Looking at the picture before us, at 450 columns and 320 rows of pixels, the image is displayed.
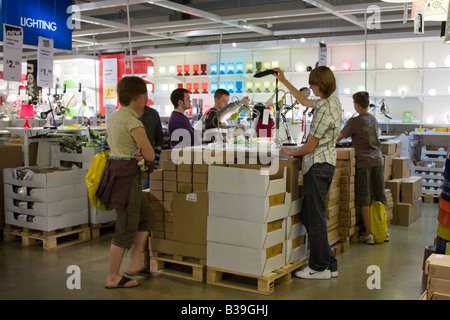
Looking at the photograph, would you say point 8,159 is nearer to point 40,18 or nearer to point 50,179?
point 50,179

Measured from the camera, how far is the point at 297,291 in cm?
387

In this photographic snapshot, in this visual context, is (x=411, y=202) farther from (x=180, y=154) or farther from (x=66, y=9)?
(x=66, y=9)

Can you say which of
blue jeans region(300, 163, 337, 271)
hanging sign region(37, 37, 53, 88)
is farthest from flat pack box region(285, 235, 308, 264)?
hanging sign region(37, 37, 53, 88)

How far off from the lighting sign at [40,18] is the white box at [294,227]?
4.72 metres

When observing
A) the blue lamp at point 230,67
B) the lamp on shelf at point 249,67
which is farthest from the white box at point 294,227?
the blue lamp at point 230,67

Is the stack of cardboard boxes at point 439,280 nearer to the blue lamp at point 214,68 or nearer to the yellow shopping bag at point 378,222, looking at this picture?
the yellow shopping bag at point 378,222

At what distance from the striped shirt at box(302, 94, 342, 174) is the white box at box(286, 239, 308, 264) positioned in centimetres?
61

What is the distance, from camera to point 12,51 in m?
6.14

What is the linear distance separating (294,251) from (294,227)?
21 cm

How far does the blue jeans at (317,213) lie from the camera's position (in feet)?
13.2

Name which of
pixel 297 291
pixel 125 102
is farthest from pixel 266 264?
pixel 125 102

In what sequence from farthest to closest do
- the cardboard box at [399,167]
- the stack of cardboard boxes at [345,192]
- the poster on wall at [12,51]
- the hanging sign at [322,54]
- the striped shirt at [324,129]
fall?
the hanging sign at [322,54]
the cardboard box at [399,167]
the poster on wall at [12,51]
the stack of cardboard boxes at [345,192]
the striped shirt at [324,129]
